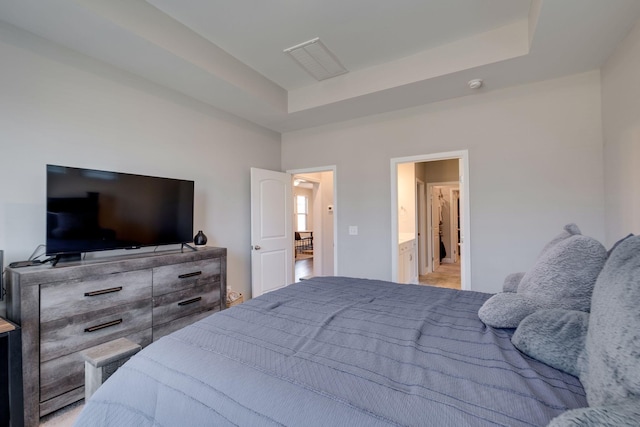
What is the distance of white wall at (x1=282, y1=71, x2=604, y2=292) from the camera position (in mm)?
2723

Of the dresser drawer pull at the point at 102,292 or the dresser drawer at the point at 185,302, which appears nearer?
the dresser drawer pull at the point at 102,292

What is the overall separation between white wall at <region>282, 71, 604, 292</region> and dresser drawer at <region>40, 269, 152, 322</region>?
2505 millimetres

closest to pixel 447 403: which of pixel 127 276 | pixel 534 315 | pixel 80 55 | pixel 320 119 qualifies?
pixel 534 315

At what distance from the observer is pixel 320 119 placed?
12.9 ft

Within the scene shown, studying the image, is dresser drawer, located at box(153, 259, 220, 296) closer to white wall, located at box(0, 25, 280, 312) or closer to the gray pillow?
white wall, located at box(0, 25, 280, 312)

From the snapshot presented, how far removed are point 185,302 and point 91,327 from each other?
27.6 inches

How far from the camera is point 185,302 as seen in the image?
2.55 m

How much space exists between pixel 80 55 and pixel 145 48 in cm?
59

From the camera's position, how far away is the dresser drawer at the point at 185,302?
2.35 m

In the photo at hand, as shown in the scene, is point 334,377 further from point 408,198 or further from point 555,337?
point 408,198

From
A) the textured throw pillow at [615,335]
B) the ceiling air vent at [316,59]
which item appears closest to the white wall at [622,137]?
the textured throw pillow at [615,335]

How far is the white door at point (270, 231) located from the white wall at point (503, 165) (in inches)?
38.4

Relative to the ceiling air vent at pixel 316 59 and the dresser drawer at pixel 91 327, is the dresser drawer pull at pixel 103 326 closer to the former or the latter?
the dresser drawer at pixel 91 327

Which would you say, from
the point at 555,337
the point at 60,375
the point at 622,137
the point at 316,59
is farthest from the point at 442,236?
the point at 60,375
